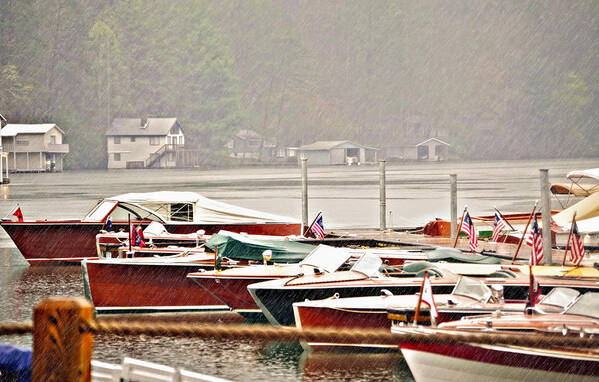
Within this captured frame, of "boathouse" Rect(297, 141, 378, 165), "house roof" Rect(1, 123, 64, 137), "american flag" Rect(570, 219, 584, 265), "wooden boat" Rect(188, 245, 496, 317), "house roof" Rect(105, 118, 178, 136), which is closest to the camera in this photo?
"wooden boat" Rect(188, 245, 496, 317)

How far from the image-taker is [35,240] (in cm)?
2945

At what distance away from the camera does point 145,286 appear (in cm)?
2019

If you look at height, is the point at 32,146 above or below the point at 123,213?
above

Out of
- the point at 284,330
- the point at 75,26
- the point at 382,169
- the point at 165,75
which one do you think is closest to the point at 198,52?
the point at 165,75

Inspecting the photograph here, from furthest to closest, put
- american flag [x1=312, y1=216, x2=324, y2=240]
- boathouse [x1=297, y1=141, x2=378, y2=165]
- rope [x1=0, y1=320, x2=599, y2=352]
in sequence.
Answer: boathouse [x1=297, y1=141, x2=378, y2=165], american flag [x1=312, y1=216, x2=324, y2=240], rope [x1=0, y1=320, x2=599, y2=352]

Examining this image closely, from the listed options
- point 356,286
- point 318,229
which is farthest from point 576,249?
point 318,229

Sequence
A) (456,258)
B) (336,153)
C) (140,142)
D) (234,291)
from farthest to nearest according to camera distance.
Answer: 1. (336,153)
2. (140,142)
3. (456,258)
4. (234,291)

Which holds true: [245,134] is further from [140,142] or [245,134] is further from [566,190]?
[566,190]

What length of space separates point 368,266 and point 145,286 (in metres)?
5.18

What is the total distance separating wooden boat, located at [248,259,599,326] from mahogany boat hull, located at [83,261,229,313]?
308 centimetres

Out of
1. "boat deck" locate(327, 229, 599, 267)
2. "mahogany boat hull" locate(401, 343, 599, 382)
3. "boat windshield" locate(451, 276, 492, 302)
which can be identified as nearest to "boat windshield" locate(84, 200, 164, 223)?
"boat deck" locate(327, 229, 599, 267)

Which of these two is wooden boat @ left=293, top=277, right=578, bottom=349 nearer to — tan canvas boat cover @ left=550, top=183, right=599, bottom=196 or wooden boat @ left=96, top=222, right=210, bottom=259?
wooden boat @ left=96, top=222, right=210, bottom=259

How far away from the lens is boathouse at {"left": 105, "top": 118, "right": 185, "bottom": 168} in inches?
6176

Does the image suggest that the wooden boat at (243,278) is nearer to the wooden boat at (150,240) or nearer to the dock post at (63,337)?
the wooden boat at (150,240)
